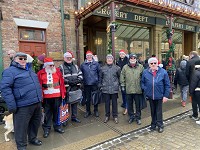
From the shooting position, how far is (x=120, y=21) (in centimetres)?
911

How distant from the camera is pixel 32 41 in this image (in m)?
6.55

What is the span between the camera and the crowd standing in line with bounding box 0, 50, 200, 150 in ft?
10.3

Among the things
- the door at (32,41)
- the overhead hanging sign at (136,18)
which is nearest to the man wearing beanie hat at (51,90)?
the door at (32,41)

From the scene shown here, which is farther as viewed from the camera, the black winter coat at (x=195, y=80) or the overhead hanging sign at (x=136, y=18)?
the overhead hanging sign at (x=136, y=18)

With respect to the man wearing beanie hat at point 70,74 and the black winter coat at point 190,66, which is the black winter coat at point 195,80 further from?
the man wearing beanie hat at point 70,74

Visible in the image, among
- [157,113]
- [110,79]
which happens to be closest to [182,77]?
[157,113]

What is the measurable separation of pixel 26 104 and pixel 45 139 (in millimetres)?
1139

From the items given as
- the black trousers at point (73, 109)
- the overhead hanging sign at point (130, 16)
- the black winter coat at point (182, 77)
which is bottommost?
the black trousers at point (73, 109)

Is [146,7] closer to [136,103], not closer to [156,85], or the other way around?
[156,85]

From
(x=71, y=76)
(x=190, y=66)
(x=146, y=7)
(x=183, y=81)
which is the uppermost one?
(x=146, y=7)

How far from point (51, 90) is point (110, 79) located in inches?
59.0

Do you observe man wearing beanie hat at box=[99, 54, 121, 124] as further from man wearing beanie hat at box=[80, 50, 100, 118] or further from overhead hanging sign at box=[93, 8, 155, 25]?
overhead hanging sign at box=[93, 8, 155, 25]

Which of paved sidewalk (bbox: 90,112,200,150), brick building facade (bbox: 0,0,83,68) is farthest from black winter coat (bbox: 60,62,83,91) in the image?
brick building facade (bbox: 0,0,83,68)

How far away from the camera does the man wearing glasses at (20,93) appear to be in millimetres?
2996
